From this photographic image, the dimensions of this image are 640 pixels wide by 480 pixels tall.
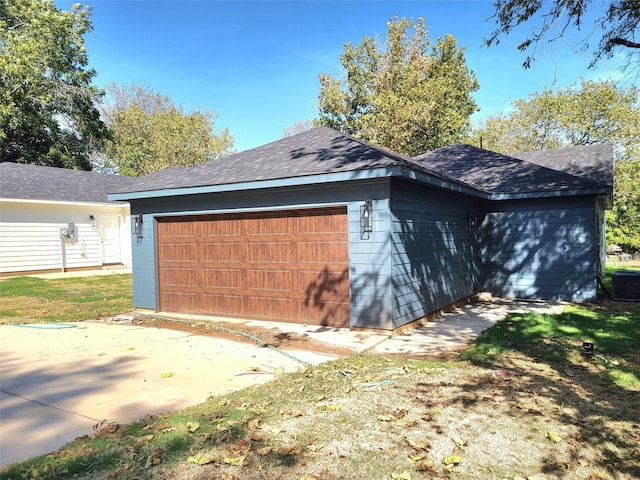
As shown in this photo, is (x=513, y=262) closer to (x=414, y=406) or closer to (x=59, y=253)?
(x=414, y=406)

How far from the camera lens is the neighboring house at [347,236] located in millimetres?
6879

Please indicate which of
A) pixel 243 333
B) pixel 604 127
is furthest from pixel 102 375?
pixel 604 127

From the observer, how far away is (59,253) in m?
17.4

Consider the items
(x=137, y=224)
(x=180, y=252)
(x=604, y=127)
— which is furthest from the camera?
(x=604, y=127)

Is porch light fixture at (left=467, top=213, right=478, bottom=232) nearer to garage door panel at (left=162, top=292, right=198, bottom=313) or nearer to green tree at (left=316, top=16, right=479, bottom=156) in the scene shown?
garage door panel at (left=162, top=292, right=198, bottom=313)

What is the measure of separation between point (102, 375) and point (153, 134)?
3036cm

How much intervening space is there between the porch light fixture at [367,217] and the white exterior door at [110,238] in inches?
611

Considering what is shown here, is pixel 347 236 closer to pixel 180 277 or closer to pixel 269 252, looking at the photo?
pixel 269 252

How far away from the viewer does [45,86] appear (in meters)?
22.6

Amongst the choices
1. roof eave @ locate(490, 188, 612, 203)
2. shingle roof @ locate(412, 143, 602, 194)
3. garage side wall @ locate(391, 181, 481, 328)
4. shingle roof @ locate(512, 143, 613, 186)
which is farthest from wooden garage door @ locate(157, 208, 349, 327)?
shingle roof @ locate(512, 143, 613, 186)

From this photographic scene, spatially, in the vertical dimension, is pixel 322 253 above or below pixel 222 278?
above

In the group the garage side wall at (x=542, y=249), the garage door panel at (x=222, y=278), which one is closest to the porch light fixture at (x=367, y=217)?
the garage door panel at (x=222, y=278)

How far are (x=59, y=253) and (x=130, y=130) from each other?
57.9 feet

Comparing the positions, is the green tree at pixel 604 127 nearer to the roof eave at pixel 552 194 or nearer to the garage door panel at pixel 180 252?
the roof eave at pixel 552 194
